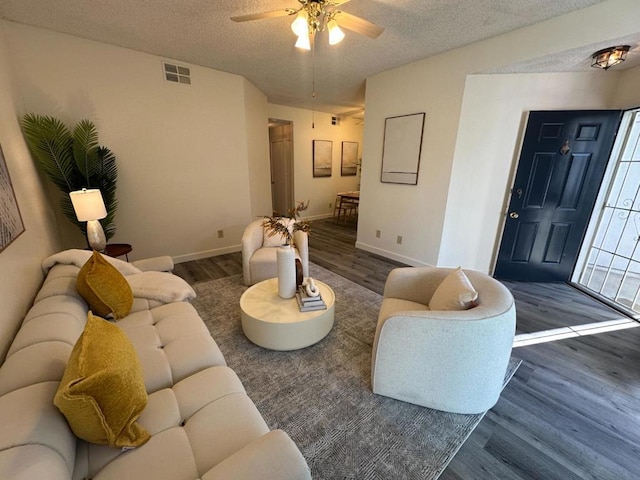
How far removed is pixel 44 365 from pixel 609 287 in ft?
16.5

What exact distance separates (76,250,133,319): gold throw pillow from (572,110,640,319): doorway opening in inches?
178

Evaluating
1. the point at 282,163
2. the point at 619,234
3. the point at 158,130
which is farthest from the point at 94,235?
the point at 619,234

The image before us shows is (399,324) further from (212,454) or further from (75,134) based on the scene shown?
(75,134)

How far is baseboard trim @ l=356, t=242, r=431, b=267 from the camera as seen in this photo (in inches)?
149

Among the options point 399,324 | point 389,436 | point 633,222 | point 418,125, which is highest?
point 418,125

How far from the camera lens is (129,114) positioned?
3.12m

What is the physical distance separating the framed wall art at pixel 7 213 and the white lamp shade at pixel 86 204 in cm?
53

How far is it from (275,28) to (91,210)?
240 centimetres

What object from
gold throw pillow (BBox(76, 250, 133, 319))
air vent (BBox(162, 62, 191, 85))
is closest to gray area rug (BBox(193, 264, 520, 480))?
gold throw pillow (BBox(76, 250, 133, 319))

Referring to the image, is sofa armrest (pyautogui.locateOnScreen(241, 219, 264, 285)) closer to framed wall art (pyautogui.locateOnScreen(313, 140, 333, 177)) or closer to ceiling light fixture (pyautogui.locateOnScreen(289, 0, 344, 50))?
ceiling light fixture (pyautogui.locateOnScreen(289, 0, 344, 50))

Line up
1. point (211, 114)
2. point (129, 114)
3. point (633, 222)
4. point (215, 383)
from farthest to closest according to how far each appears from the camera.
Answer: point (211, 114) < point (129, 114) < point (633, 222) < point (215, 383)

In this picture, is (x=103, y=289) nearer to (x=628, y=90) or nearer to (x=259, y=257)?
(x=259, y=257)

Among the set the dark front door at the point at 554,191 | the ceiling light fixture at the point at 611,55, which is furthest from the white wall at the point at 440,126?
the ceiling light fixture at the point at 611,55

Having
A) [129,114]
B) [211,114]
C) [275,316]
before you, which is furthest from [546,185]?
[129,114]
